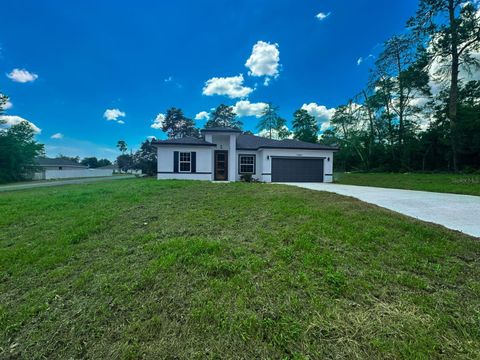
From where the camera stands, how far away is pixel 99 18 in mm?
11016

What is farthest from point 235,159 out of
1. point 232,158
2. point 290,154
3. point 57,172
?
point 57,172

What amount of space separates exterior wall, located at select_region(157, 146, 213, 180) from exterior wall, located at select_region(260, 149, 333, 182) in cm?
390

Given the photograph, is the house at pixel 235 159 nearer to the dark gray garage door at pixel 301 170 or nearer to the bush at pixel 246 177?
the dark gray garage door at pixel 301 170

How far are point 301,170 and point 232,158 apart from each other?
5207mm

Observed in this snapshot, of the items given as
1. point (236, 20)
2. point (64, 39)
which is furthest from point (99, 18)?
point (236, 20)

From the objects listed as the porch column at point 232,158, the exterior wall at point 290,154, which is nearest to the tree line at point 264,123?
the exterior wall at point 290,154

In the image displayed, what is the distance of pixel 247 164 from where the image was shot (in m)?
15.7

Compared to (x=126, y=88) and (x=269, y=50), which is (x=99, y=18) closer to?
(x=126, y=88)

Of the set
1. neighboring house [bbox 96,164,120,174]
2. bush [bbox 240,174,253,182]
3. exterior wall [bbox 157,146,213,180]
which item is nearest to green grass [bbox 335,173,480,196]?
bush [bbox 240,174,253,182]

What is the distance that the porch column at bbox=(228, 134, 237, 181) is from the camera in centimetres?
1497

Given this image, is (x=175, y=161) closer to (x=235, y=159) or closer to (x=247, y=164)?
(x=235, y=159)

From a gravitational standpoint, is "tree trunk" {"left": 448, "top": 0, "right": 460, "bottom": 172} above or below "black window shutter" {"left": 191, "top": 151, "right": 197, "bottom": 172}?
above

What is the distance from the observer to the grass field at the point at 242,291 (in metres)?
1.68

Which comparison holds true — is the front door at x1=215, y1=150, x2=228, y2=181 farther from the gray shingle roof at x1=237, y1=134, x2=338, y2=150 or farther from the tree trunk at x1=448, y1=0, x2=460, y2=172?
the tree trunk at x1=448, y1=0, x2=460, y2=172
